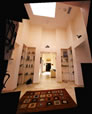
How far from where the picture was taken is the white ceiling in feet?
10.1

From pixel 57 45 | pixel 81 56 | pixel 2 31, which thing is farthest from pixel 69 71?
pixel 2 31

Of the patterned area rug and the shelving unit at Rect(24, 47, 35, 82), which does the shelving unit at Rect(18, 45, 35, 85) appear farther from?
the patterned area rug

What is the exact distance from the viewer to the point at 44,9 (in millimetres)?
3350

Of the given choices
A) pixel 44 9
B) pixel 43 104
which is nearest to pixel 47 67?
pixel 44 9

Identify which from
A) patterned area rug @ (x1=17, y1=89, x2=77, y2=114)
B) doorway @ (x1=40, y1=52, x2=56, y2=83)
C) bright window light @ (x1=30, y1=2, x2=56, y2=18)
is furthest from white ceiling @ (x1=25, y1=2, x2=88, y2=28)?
patterned area rug @ (x1=17, y1=89, x2=77, y2=114)

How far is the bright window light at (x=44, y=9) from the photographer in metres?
3.06

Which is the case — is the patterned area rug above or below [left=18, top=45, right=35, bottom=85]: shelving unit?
below

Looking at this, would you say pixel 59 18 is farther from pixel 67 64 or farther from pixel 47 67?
pixel 47 67

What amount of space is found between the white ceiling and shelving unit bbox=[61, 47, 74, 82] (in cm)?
251

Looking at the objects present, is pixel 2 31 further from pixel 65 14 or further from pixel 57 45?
pixel 65 14

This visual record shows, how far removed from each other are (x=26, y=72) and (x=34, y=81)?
928 mm

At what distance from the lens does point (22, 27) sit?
3254mm

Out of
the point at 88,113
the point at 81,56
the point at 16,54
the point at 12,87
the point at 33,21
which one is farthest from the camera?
the point at 33,21

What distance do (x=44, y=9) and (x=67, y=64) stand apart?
4.61 meters
